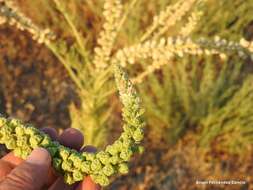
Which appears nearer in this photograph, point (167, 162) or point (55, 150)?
point (55, 150)

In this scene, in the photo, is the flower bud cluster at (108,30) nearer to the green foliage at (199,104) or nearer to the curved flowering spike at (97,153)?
the curved flowering spike at (97,153)

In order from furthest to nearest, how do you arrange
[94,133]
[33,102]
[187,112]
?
[33,102]
[187,112]
[94,133]

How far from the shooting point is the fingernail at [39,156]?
1011 mm

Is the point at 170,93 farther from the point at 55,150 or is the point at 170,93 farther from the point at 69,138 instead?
the point at 55,150

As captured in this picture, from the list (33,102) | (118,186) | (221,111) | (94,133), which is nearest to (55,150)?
(94,133)

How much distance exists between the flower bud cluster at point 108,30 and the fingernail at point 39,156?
0.48m

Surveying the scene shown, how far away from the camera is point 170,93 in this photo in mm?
2512

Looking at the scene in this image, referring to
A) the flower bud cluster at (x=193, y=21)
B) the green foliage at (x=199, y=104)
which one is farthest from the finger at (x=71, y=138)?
the green foliage at (x=199, y=104)

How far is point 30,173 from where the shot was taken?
104cm

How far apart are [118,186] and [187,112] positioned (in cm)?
53

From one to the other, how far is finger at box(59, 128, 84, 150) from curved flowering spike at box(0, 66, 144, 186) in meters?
0.25

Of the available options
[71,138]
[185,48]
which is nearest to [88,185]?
[71,138]

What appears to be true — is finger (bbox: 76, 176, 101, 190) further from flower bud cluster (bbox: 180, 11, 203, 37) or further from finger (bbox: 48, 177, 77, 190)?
flower bud cluster (bbox: 180, 11, 203, 37)

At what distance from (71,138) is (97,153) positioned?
1.09ft
